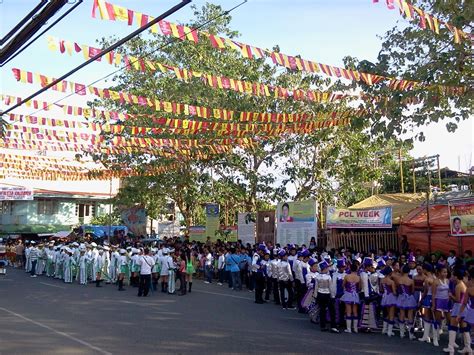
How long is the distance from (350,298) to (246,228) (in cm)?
1443

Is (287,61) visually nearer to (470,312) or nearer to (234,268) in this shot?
(470,312)

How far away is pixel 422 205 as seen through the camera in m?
23.1

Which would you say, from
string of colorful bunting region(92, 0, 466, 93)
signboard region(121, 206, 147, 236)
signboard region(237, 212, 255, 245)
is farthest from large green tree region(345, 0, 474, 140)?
signboard region(121, 206, 147, 236)

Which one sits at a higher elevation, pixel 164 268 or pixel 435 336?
pixel 164 268

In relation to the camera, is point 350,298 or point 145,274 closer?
point 350,298

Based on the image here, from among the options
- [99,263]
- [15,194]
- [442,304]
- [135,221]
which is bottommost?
[442,304]

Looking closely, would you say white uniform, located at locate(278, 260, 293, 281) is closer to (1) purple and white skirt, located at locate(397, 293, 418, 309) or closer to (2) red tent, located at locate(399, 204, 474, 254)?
(1) purple and white skirt, located at locate(397, 293, 418, 309)

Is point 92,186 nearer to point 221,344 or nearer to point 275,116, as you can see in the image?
point 275,116

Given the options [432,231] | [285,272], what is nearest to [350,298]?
[285,272]

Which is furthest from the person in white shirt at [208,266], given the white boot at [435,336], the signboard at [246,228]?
the white boot at [435,336]

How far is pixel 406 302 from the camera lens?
39.2 feet

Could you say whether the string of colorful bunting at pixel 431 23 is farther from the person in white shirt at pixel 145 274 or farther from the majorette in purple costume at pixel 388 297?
the person in white shirt at pixel 145 274

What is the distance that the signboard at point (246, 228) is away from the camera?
26125mm

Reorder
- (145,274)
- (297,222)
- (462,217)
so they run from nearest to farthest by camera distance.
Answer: (145,274) < (462,217) < (297,222)
